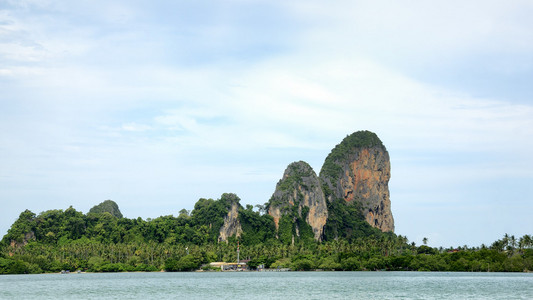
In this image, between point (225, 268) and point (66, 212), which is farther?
point (66, 212)

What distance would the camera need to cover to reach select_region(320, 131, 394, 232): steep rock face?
155 meters

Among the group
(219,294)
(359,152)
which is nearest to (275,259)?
(219,294)

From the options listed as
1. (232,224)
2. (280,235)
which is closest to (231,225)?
(232,224)

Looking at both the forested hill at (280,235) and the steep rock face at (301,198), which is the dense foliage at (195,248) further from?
the steep rock face at (301,198)

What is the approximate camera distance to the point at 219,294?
5069 cm

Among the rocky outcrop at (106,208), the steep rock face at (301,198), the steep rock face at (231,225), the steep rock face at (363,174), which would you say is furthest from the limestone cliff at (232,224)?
the rocky outcrop at (106,208)

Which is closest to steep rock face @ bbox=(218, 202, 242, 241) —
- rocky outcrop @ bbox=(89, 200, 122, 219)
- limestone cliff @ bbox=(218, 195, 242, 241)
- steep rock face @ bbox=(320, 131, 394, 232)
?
limestone cliff @ bbox=(218, 195, 242, 241)

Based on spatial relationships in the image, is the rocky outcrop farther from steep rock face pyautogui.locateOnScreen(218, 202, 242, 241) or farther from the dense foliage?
steep rock face pyautogui.locateOnScreen(218, 202, 242, 241)

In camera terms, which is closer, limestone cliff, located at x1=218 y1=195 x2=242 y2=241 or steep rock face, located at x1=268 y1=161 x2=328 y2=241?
limestone cliff, located at x1=218 y1=195 x2=242 y2=241

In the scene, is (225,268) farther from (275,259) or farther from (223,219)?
(223,219)

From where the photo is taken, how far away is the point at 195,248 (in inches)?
4242

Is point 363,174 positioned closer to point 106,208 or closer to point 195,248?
point 195,248

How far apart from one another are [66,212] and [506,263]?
295 feet

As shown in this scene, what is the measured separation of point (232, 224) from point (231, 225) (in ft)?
1.38
